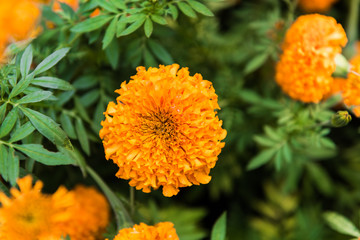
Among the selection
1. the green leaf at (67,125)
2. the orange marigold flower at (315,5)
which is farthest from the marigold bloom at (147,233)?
the orange marigold flower at (315,5)

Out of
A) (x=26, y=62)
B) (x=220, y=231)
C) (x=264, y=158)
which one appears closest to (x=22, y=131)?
(x=26, y=62)

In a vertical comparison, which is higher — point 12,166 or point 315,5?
point 12,166

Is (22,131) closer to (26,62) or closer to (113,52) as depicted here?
(26,62)

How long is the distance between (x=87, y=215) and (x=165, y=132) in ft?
1.25

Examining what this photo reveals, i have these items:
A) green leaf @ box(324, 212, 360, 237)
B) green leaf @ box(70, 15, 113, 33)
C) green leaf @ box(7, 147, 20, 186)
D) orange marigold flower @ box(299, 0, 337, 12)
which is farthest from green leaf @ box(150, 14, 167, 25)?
orange marigold flower @ box(299, 0, 337, 12)

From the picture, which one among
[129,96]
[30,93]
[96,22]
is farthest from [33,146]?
[96,22]

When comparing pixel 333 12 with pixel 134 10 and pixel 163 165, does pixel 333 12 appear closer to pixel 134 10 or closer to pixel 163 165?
pixel 134 10

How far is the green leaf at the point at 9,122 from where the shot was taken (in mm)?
884

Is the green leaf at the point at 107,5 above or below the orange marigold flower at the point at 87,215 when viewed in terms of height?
above

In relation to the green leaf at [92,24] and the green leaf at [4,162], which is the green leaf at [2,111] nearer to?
the green leaf at [4,162]

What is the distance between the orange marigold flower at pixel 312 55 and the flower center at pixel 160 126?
44 cm

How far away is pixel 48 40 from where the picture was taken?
1.22 meters

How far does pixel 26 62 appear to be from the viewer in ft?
3.11

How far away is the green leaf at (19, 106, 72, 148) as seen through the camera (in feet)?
2.90
